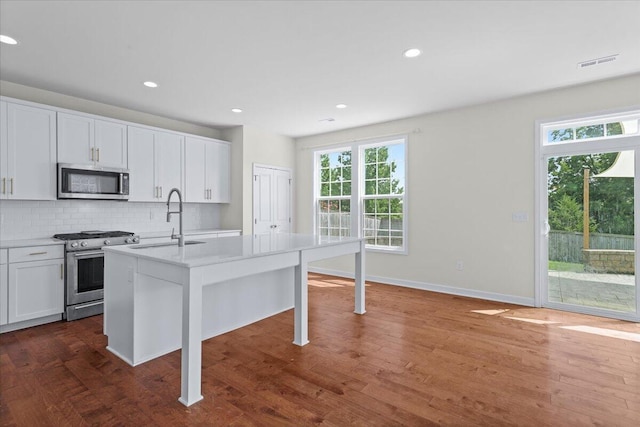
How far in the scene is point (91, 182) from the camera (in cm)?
409

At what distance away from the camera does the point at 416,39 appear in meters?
2.83

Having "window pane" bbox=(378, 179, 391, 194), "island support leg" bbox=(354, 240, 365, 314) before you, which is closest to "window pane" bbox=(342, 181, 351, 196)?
"window pane" bbox=(378, 179, 391, 194)

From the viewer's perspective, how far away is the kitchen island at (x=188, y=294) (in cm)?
211

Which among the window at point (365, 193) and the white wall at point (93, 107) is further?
the window at point (365, 193)

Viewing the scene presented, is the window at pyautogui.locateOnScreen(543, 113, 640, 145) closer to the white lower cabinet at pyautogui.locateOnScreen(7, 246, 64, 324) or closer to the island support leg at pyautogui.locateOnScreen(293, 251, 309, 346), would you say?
the island support leg at pyautogui.locateOnScreen(293, 251, 309, 346)

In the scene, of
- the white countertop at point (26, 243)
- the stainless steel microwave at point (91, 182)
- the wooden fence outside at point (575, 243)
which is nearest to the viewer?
the white countertop at point (26, 243)

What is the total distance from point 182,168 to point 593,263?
5.54m

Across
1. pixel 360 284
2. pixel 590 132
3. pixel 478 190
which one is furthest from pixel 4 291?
pixel 590 132

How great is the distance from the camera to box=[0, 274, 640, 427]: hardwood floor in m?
1.97

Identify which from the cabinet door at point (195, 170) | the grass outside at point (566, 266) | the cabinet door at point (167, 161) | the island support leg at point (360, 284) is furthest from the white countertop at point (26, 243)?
the grass outside at point (566, 266)

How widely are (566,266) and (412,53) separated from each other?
10.3ft

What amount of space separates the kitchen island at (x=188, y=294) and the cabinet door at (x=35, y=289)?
3.99ft

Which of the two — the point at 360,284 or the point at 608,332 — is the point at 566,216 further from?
the point at 360,284

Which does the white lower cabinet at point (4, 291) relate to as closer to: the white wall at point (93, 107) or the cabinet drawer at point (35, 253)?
the cabinet drawer at point (35, 253)
